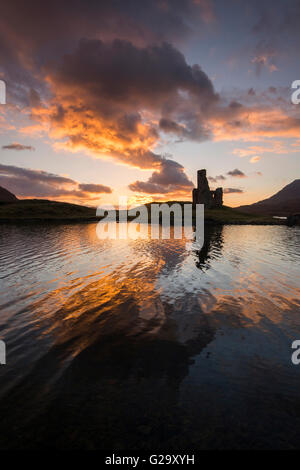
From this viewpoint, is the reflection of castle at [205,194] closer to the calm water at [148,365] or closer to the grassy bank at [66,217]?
the grassy bank at [66,217]

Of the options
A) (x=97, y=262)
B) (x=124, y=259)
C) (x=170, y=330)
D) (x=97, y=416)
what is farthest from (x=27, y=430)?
(x=124, y=259)

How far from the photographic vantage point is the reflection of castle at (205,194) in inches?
6197

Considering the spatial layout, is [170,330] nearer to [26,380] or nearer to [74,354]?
[74,354]

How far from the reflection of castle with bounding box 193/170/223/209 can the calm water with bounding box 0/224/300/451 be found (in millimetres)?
147744

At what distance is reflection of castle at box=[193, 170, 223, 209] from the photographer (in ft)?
516

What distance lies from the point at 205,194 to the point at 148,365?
16200 centimetres

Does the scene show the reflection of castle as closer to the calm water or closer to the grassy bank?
the grassy bank

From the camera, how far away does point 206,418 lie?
595 cm

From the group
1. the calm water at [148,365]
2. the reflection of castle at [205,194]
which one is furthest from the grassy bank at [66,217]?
the calm water at [148,365]

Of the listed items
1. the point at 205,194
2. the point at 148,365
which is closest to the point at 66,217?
the point at 205,194
